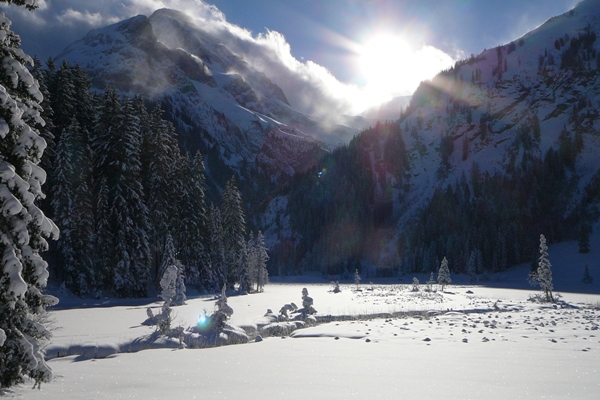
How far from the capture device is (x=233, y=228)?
52.2 m

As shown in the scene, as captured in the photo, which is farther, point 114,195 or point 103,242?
point 114,195

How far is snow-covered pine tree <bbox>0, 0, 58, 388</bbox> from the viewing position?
677cm

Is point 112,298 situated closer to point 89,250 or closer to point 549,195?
point 89,250

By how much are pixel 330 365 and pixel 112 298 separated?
2904cm

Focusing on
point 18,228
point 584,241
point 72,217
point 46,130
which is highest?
point 46,130

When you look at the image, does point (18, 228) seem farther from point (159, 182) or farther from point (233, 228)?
point (233, 228)

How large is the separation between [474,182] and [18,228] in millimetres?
175947

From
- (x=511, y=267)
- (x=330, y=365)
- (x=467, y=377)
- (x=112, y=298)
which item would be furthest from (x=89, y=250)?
(x=511, y=267)

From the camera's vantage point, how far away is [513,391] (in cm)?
870

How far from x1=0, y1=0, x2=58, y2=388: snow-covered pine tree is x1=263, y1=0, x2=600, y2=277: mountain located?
119 m

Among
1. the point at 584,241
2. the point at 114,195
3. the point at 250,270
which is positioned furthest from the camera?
the point at 584,241

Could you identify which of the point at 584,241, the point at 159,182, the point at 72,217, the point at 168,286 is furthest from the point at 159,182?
the point at 584,241

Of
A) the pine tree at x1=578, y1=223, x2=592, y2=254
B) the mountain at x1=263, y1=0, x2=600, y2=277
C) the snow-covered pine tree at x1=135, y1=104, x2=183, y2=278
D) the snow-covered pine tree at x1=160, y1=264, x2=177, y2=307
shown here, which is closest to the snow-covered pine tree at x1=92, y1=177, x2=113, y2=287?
the snow-covered pine tree at x1=135, y1=104, x2=183, y2=278

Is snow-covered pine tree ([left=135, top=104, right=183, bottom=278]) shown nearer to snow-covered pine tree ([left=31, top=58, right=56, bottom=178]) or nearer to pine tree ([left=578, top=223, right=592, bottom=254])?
snow-covered pine tree ([left=31, top=58, right=56, bottom=178])
